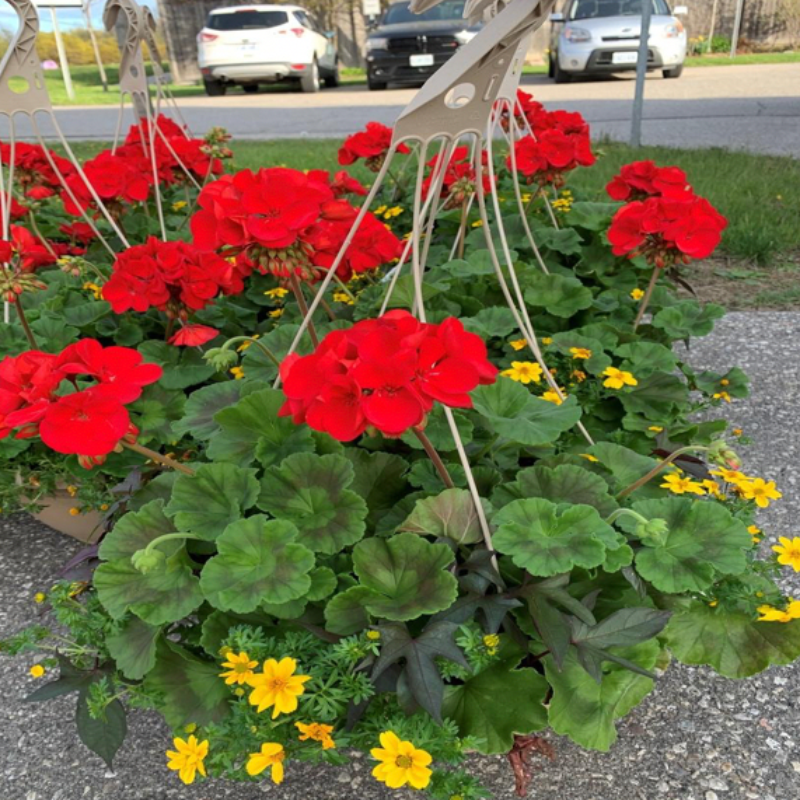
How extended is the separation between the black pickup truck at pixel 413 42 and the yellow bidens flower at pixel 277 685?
11.0 m

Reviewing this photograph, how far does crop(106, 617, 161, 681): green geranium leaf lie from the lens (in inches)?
49.2

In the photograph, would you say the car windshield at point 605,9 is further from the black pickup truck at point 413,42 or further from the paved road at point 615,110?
the black pickup truck at point 413,42

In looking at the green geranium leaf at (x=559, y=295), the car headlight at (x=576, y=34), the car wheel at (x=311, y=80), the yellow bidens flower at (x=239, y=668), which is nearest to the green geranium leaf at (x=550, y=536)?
the yellow bidens flower at (x=239, y=668)

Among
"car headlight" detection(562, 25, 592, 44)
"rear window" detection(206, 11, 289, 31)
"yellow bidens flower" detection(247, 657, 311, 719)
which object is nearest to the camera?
"yellow bidens flower" detection(247, 657, 311, 719)

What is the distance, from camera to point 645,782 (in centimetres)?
141

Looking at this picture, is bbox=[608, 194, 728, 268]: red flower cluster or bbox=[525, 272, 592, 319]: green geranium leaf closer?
bbox=[608, 194, 728, 268]: red flower cluster

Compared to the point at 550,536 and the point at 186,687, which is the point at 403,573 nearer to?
the point at 550,536

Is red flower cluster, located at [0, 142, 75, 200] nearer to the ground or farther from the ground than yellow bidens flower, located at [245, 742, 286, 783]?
farther from the ground

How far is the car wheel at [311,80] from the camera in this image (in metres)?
13.4

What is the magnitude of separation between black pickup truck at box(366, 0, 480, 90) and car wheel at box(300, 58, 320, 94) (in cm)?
142

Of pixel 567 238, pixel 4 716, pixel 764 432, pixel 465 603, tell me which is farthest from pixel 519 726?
pixel 567 238

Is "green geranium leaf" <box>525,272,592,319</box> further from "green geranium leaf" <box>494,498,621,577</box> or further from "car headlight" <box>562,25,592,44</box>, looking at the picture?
"car headlight" <box>562,25,592,44</box>

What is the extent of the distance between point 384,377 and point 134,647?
2.13 ft

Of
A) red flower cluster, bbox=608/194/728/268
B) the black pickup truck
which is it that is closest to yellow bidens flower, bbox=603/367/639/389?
red flower cluster, bbox=608/194/728/268
